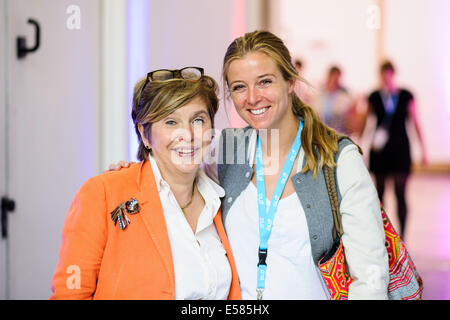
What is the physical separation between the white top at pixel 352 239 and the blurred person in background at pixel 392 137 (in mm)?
3587

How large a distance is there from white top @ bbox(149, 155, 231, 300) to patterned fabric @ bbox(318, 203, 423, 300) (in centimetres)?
35

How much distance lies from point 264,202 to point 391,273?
1.70 feet

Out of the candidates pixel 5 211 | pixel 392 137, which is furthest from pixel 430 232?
pixel 5 211

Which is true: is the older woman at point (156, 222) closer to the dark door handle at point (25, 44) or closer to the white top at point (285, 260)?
the white top at point (285, 260)

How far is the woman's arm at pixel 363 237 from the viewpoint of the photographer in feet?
5.36

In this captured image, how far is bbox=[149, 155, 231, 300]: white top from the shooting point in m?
1.59

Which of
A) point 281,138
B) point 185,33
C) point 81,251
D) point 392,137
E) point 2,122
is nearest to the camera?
point 81,251

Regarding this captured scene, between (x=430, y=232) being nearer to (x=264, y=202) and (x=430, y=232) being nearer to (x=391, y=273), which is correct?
(x=391, y=273)

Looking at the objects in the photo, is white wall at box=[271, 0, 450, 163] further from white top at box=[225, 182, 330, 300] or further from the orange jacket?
the orange jacket

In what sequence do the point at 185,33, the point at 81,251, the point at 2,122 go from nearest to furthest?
1. the point at 81,251
2. the point at 2,122
3. the point at 185,33

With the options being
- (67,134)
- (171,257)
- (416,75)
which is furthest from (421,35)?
(171,257)

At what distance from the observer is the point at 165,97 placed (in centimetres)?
160

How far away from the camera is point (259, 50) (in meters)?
1.74

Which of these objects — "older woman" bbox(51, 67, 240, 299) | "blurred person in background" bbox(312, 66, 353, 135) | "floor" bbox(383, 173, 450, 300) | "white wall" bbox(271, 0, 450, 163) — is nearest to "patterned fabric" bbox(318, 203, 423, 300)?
"older woman" bbox(51, 67, 240, 299)
